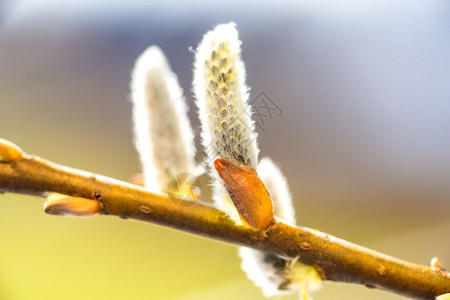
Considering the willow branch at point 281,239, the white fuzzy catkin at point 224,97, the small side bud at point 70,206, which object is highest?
the white fuzzy catkin at point 224,97

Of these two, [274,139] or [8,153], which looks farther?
[274,139]

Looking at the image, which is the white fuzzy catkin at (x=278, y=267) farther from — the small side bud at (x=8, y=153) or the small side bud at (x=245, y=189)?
the small side bud at (x=8, y=153)

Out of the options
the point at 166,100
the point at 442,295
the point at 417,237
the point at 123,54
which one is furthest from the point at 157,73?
the point at 417,237

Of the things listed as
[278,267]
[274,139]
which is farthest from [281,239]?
[274,139]

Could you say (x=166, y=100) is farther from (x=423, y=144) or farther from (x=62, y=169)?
(x=423, y=144)

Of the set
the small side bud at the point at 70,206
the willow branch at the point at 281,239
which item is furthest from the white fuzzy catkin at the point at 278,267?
the small side bud at the point at 70,206

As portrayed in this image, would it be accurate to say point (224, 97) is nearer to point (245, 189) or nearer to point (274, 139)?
point (245, 189)
